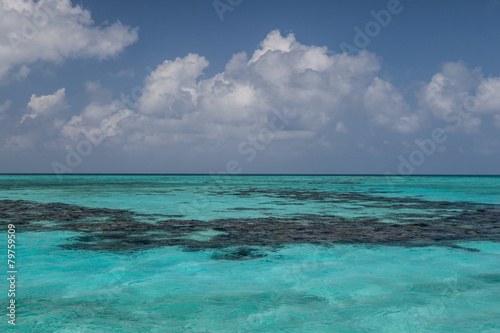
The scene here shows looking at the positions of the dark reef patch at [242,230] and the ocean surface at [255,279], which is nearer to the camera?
the ocean surface at [255,279]

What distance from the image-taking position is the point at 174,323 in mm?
7523

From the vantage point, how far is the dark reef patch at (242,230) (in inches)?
570

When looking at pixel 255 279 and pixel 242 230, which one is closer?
pixel 255 279

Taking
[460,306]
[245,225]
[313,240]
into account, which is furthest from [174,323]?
[245,225]

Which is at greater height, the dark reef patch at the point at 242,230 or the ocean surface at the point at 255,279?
the dark reef patch at the point at 242,230

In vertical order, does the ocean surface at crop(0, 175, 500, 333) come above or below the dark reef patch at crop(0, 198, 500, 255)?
below

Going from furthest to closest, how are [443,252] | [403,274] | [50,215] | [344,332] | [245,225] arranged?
[50,215] → [245,225] → [443,252] → [403,274] → [344,332]

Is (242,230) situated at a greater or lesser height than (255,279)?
greater

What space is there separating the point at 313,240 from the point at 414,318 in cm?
749

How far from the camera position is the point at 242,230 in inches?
693

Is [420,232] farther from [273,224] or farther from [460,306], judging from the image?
[460,306]

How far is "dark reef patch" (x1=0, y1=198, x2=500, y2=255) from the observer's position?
14.5 metres

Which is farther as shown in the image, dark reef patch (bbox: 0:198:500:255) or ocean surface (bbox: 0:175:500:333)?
dark reef patch (bbox: 0:198:500:255)

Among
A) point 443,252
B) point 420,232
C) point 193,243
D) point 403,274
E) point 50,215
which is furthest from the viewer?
point 50,215
